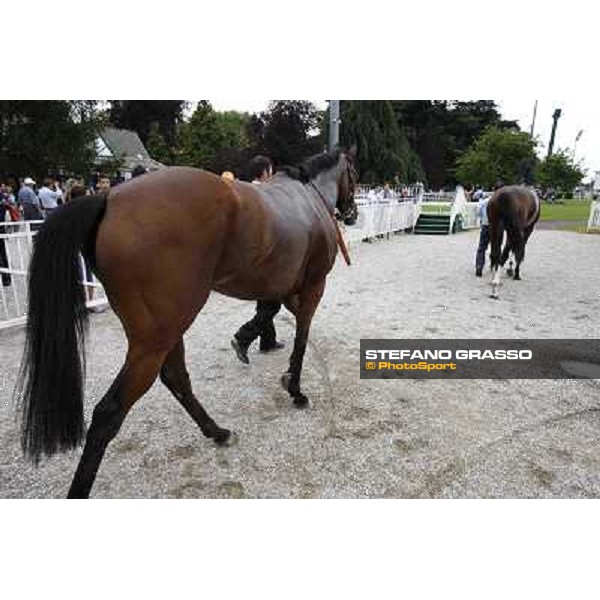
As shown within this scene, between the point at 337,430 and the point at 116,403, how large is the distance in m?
1.42

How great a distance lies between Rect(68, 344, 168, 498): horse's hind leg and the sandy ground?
0.27m

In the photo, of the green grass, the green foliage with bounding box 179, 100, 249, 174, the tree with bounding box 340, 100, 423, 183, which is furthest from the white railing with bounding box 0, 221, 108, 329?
the green foliage with bounding box 179, 100, 249, 174

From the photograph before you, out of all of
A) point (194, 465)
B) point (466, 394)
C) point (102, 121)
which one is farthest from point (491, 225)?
point (102, 121)

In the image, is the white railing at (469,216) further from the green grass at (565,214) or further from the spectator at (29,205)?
the spectator at (29,205)

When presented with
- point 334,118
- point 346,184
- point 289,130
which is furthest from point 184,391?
point 289,130

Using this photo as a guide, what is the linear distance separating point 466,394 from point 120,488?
249cm

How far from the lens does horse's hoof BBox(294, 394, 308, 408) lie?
3.11 m

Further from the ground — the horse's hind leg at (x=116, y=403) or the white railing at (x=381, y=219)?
the horse's hind leg at (x=116, y=403)

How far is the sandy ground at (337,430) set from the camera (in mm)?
2311

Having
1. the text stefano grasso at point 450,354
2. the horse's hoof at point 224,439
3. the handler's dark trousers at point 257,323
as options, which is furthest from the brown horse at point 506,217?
the horse's hoof at point 224,439

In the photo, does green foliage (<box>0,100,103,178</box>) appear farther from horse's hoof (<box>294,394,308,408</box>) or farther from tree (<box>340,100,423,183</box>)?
horse's hoof (<box>294,394,308,408</box>)

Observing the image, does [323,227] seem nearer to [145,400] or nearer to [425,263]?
[145,400]

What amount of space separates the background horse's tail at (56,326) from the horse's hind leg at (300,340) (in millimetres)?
1445

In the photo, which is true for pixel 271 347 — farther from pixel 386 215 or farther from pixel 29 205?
pixel 386 215
